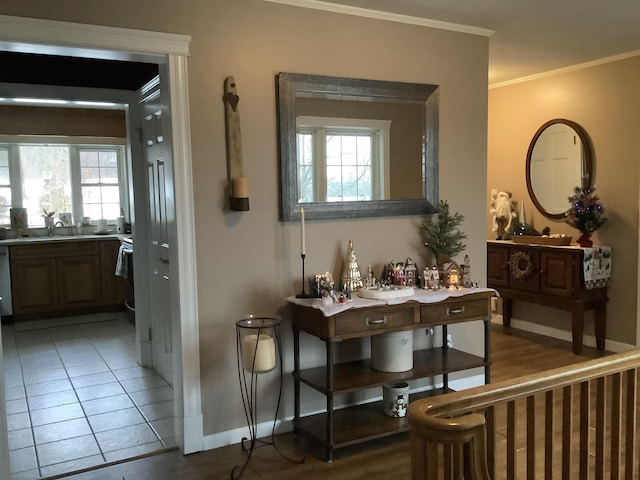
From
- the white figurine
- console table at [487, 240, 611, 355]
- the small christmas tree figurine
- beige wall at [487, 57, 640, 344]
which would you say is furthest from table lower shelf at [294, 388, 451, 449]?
the white figurine

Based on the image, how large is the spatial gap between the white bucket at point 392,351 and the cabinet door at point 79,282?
14.4 ft

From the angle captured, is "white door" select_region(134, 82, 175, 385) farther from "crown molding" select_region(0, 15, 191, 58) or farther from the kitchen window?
the kitchen window

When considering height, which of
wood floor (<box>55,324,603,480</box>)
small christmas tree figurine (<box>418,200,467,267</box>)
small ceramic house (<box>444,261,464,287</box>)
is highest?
small christmas tree figurine (<box>418,200,467,267</box>)

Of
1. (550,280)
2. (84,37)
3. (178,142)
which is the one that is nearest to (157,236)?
(178,142)

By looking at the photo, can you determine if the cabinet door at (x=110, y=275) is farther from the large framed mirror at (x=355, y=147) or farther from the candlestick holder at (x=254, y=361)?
the large framed mirror at (x=355, y=147)

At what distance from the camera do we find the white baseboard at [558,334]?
4969mm

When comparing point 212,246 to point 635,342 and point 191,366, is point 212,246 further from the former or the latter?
point 635,342

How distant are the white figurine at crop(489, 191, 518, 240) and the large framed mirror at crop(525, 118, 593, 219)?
9.4 inches

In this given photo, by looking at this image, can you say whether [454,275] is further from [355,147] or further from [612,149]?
[612,149]

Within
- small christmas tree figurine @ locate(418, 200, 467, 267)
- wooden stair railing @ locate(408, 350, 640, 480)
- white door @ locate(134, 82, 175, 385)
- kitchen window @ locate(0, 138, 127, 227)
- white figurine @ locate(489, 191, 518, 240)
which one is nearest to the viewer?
wooden stair railing @ locate(408, 350, 640, 480)

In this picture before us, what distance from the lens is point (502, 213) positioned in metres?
5.88

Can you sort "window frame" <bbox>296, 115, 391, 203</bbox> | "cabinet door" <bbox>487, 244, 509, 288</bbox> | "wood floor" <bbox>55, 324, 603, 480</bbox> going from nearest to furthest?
"wood floor" <bbox>55, 324, 603, 480</bbox>, "window frame" <bbox>296, 115, 391, 203</bbox>, "cabinet door" <bbox>487, 244, 509, 288</bbox>

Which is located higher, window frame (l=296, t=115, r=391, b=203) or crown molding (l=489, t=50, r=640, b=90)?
crown molding (l=489, t=50, r=640, b=90)

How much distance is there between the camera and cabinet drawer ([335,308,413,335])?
304 centimetres
